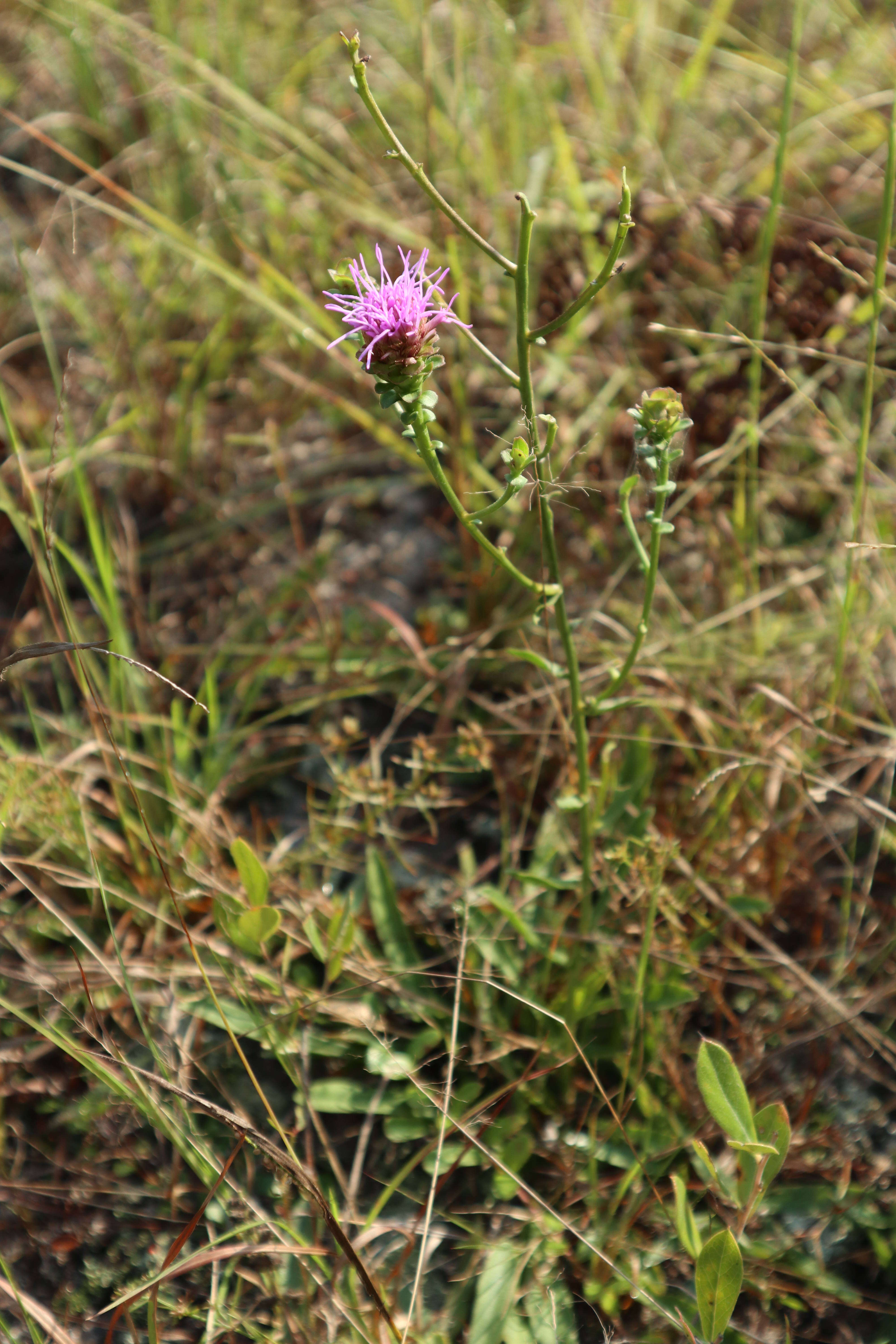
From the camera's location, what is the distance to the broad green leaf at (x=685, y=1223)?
3.80ft

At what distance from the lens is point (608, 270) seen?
0.90 m

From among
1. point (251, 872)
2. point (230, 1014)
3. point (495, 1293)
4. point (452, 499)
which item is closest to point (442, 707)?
point (251, 872)

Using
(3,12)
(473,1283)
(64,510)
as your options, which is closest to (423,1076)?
(473,1283)

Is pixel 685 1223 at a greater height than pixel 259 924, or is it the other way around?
pixel 259 924

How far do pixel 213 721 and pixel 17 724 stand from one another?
1.71 feet

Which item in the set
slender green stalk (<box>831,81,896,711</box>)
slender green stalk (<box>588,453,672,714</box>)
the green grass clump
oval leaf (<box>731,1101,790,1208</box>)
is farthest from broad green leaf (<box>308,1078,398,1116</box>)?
slender green stalk (<box>831,81,896,711</box>)

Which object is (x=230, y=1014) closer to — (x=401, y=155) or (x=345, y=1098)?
(x=345, y=1098)

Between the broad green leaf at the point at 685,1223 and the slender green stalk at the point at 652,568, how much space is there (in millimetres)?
578

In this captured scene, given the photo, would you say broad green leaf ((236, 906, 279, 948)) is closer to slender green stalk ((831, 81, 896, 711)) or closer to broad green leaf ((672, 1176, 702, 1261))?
broad green leaf ((672, 1176, 702, 1261))

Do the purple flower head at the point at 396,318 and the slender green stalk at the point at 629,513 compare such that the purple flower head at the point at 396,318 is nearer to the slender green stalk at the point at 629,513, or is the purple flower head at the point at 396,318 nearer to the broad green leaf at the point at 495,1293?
the slender green stalk at the point at 629,513

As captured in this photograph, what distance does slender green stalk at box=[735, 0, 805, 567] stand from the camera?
1.51m

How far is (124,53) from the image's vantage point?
2141 millimetres

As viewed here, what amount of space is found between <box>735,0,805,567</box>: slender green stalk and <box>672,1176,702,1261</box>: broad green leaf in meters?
1.00

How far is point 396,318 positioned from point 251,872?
0.77 metres
